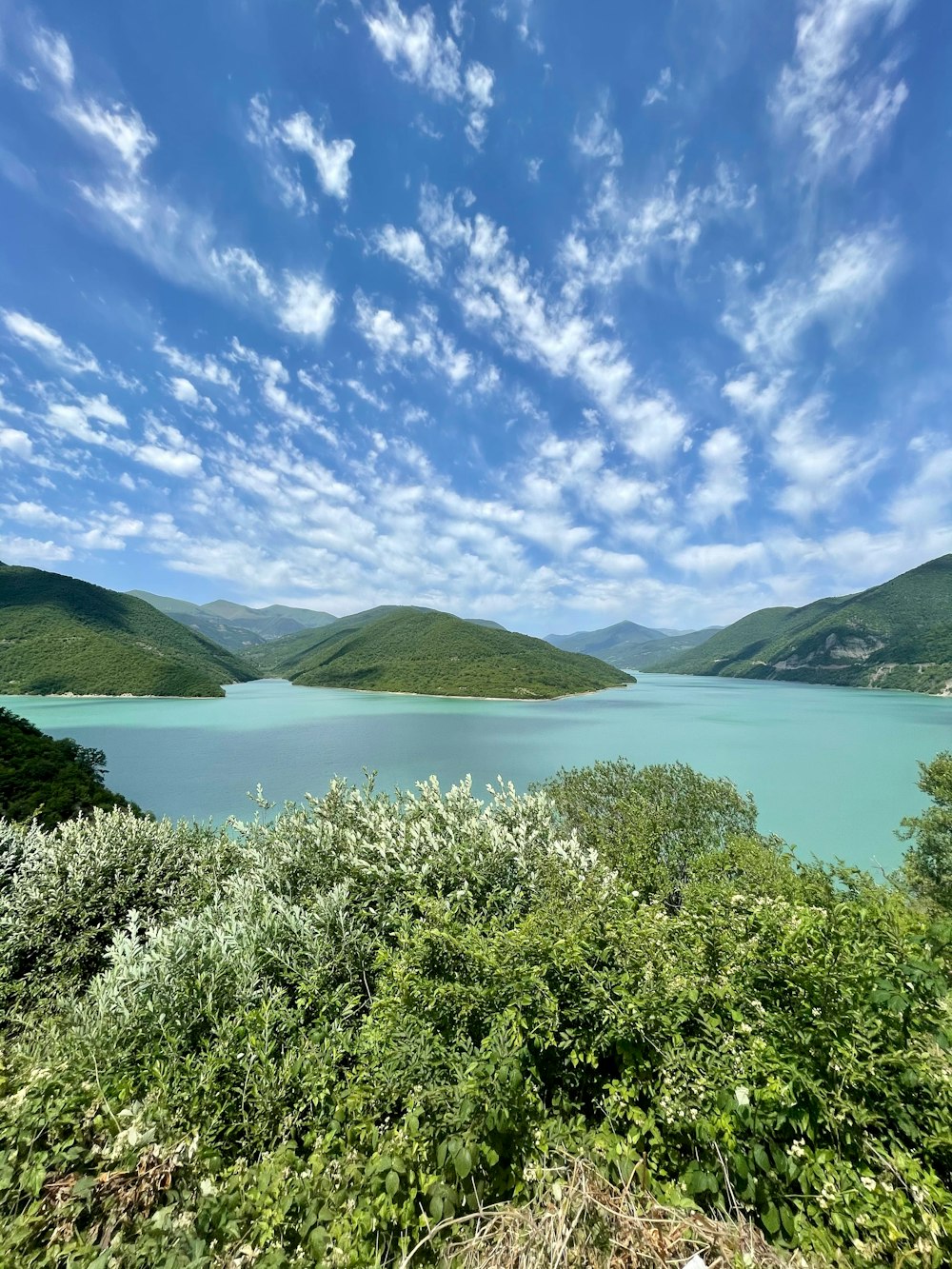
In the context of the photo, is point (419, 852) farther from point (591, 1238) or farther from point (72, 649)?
point (72, 649)

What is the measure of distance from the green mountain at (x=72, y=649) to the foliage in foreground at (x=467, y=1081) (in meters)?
127

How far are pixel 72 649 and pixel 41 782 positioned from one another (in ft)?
394

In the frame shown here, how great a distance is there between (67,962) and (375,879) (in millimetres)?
5672

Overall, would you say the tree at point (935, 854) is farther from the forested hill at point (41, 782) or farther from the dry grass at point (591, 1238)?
the forested hill at point (41, 782)

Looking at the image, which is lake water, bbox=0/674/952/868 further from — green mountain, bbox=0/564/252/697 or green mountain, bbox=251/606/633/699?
green mountain, bbox=251/606/633/699

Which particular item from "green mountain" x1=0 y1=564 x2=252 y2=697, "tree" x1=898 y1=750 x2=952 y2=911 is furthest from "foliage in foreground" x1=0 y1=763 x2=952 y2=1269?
"green mountain" x1=0 y1=564 x2=252 y2=697

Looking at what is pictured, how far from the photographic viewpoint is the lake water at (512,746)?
3638 centimetres

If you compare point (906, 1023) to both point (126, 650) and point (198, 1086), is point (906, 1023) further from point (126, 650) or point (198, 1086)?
point (126, 650)

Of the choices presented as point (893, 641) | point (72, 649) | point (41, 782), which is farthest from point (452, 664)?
point (893, 641)

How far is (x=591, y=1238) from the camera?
2785 millimetres

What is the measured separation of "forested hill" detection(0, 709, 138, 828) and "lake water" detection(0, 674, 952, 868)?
8480 millimetres

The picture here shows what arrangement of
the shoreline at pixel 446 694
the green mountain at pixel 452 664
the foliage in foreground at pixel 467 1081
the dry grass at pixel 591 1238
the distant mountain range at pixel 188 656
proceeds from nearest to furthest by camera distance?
the dry grass at pixel 591 1238
the foliage in foreground at pixel 467 1081
the distant mountain range at pixel 188 656
the shoreline at pixel 446 694
the green mountain at pixel 452 664

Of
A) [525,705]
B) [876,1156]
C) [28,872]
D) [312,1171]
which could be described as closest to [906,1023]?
[876,1156]

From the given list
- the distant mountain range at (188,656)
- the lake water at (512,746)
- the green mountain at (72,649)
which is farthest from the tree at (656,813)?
the green mountain at (72,649)
